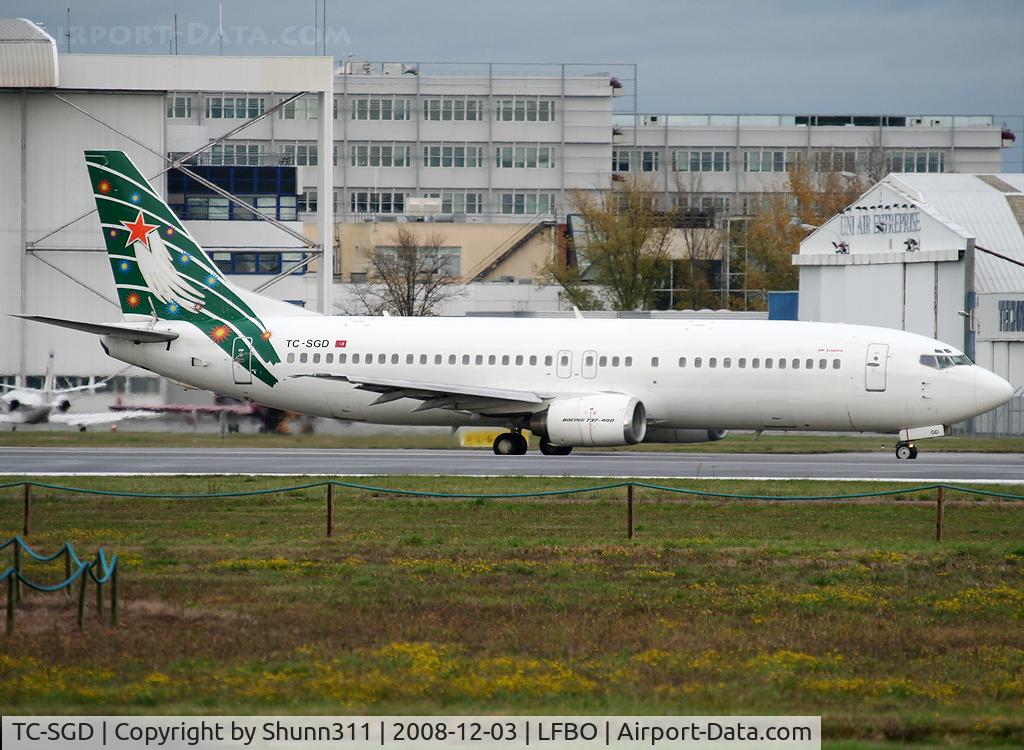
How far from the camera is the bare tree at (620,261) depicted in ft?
290

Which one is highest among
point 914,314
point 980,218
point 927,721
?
point 980,218

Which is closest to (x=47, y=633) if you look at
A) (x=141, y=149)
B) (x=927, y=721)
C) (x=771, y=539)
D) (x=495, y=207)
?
(x=927, y=721)

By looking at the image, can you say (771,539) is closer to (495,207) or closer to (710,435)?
(710,435)

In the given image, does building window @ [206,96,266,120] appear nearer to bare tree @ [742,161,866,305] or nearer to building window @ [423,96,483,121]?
building window @ [423,96,483,121]

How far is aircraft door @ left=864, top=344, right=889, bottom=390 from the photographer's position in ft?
124

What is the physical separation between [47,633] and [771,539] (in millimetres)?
12270

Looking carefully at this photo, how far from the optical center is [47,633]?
15461 millimetres

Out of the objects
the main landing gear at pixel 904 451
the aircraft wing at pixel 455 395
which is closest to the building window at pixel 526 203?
the aircraft wing at pixel 455 395

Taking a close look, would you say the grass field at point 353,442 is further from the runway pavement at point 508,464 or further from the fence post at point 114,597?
the fence post at point 114,597

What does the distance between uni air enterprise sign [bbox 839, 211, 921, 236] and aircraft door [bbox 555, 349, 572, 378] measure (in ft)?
79.2

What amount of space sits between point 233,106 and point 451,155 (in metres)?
18.6

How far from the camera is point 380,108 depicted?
5025 inches
